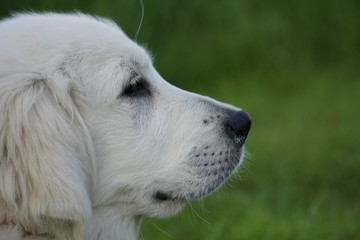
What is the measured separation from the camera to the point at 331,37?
29.8 ft

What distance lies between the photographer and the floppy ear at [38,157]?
9.26ft

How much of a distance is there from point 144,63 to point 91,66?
0.32 m

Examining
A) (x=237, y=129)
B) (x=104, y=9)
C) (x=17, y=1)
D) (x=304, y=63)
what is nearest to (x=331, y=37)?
(x=304, y=63)

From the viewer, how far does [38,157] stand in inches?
113

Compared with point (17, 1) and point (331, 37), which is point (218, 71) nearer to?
point (331, 37)

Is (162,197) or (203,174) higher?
(203,174)

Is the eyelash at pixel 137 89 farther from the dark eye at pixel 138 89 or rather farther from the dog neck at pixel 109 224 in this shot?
the dog neck at pixel 109 224

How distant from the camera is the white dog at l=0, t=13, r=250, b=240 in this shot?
2875 mm

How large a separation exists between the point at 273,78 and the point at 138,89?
5.69 meters

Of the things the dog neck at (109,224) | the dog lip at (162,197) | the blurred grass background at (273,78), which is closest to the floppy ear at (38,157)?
the dog neck at (109,224)

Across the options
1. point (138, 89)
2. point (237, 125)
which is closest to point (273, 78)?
A: point (237, 125)

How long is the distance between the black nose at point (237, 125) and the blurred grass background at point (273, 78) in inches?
74.7

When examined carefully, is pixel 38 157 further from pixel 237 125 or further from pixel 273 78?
pixel 273 78

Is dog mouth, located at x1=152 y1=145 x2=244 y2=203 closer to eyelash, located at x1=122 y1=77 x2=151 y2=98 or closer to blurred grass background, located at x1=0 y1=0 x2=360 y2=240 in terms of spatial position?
eyelash, located at x1=122 y1=77 x2=151 y2=98
